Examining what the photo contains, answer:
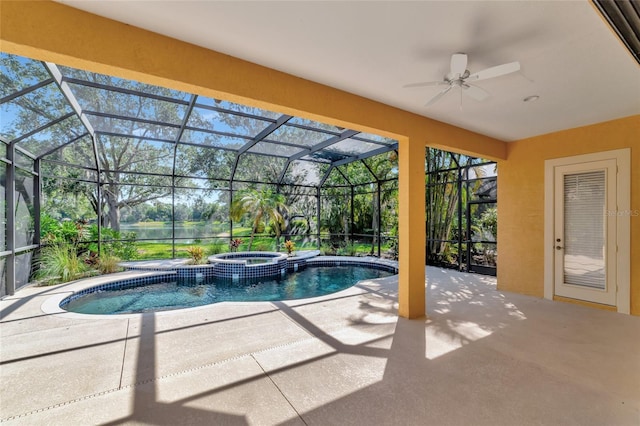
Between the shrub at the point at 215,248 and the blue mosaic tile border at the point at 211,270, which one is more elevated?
the shrub at the point at 215,248

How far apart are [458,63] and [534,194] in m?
4.02

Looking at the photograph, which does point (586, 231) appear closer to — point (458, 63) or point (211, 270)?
point (458, 63)

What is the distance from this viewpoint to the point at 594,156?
4504mm

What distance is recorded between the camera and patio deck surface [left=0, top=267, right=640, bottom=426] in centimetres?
206

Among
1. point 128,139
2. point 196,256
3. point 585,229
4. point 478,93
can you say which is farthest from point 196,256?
point 585,229

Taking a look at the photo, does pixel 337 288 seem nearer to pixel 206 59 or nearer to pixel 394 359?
pixel 394 359

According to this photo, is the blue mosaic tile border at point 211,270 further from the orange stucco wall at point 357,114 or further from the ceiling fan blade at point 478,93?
the ceiling fan blade at point 478,93

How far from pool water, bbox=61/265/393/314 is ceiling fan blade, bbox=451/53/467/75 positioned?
511 centimetres

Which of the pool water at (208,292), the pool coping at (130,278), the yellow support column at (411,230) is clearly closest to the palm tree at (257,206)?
the pool coping at (130,278)

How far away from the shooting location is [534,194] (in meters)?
5.21

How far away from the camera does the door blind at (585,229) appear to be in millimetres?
4441

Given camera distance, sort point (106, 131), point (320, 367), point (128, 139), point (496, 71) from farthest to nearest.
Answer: point (128, 139)
point (106, 131)
point (320, 367)
point (496, 71)

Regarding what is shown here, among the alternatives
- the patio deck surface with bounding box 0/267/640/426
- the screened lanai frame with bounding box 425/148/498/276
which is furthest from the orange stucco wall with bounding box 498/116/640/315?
the screened lanai frame with bounding box 425/148/498/276

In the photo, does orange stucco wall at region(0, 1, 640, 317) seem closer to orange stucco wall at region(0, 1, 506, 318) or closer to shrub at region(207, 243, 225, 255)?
orange stucco wall at region(0, 1, 506, 318)
